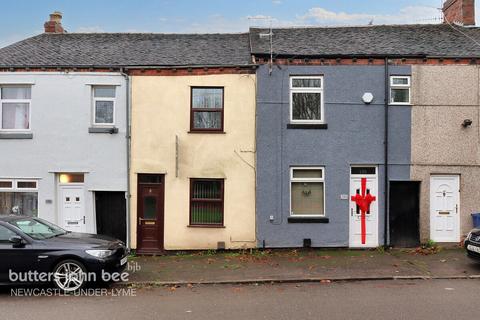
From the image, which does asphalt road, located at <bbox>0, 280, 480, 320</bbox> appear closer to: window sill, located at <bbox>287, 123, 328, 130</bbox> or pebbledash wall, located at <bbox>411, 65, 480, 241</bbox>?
pebbledash wall, located at <bbox>411, 65, 480, 241</bbox>

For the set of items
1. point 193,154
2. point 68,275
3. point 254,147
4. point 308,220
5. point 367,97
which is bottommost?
point 68,275

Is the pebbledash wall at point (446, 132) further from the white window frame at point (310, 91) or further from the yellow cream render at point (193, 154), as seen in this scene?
the yellow cream render at point (193, 154)

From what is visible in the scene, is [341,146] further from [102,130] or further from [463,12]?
[463,12]

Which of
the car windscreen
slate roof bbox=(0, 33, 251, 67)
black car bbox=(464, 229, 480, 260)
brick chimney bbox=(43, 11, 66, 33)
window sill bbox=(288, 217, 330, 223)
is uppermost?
brick chimney bbox=(43, 11, 66, 33)

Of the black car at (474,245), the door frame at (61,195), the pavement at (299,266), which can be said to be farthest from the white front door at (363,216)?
the door frame at (61,195)

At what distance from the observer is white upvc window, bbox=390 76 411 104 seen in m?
15.4

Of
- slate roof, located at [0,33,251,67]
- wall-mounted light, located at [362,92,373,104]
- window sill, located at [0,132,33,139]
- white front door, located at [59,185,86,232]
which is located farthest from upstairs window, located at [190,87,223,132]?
window sill, located at [0,132,33,139]

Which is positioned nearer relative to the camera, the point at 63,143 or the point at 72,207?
the point at 63,143

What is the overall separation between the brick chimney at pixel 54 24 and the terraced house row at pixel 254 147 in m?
4.07

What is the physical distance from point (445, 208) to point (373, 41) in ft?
19.1

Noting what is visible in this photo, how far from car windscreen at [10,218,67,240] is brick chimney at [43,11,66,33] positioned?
10.1 m

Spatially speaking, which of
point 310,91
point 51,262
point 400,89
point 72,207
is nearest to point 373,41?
point 400,89

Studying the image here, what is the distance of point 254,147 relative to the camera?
1532cm

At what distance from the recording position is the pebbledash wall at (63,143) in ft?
50.7
